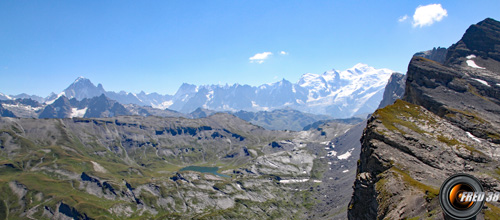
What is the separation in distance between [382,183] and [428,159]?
26596 millimetres

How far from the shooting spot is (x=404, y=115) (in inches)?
4980

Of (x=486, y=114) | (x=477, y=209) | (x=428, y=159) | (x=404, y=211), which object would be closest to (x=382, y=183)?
(x=404, y=211)

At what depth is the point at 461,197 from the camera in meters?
11.9

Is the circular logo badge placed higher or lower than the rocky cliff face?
higher

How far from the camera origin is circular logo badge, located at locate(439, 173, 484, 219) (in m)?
11.7

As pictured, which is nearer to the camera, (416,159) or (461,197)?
(461,197)

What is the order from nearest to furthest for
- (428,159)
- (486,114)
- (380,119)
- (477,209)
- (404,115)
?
(477,209) < (428,159) < (380,119) < (404,115) < (486,114)

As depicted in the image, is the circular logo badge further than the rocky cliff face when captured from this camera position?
No

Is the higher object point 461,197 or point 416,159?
point 461,197

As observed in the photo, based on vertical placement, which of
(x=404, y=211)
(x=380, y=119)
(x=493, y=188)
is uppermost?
(x=380, y=119)

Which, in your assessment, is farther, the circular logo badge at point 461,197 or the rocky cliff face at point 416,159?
the rocky cliff face at point 416,159

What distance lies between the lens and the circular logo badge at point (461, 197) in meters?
11.7

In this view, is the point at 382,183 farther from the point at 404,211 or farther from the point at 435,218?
the point at 435,218

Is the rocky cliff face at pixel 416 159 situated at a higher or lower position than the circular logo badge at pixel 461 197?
lower
